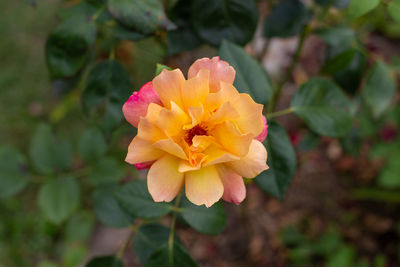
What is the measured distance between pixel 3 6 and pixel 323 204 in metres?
2.69

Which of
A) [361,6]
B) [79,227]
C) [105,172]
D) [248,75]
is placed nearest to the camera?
[361,6]

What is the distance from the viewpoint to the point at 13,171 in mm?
1289

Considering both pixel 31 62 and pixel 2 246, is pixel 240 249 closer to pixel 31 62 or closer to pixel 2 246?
pixel 2 246

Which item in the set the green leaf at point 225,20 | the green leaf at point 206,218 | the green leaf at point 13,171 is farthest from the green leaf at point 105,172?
the green leaf at point 225,20

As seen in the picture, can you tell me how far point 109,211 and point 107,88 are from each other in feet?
1.24

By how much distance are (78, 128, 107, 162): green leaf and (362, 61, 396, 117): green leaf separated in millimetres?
932

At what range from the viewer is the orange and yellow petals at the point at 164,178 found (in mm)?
546

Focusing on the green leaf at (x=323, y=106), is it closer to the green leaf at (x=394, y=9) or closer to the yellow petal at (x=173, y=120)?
the green leaf at (x=394, y=9)

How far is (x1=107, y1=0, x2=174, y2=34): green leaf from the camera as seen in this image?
A: 0.75 metres

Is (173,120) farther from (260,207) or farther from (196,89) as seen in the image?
(260,207)

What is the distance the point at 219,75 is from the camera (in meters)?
0.57

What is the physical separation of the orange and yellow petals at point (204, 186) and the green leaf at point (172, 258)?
29 centimetres

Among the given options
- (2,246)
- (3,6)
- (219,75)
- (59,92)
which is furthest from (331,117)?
(3,6)

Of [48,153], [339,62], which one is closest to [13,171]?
[48,153]
